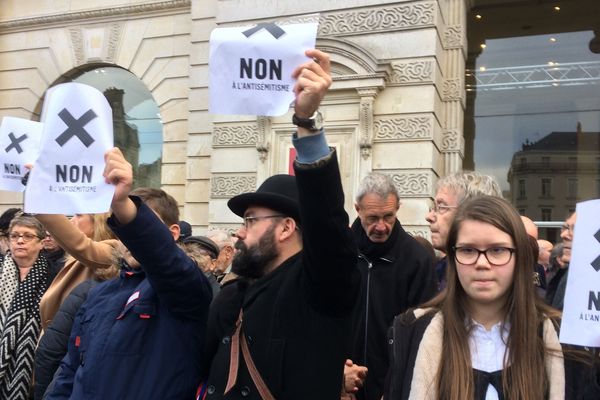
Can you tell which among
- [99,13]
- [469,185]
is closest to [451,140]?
[469,185]

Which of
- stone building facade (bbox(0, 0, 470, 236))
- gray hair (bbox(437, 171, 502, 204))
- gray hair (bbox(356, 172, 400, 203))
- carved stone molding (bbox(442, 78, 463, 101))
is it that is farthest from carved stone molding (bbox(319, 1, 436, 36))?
gray hair (bbox(437, 171, 502, 204))

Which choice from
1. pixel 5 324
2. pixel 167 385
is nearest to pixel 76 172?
pixel 167 385

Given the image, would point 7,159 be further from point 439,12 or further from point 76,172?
point 439,12

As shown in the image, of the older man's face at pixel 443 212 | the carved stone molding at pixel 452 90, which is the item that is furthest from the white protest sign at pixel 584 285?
the carved stone molding at pixel 452 90

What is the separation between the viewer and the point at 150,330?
2.62 metres

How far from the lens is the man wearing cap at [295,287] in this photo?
6.52 feet

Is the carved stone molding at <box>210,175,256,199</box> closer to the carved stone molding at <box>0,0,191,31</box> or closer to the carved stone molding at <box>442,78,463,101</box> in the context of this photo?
the carved stone molding at <box>442,78,463,101</box>

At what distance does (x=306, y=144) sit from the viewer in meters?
1.97

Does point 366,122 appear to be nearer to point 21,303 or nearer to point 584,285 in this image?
point 21,303

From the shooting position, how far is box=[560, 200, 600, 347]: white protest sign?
6.33ft

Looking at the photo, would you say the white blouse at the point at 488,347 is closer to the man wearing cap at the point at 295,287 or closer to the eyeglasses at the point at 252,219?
the man wearing cap at the point at 295,287

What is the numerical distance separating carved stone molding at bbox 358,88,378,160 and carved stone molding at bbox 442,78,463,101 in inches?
54.4

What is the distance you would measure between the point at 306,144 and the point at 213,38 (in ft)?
2.61

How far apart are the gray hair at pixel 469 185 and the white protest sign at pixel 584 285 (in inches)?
45.9
